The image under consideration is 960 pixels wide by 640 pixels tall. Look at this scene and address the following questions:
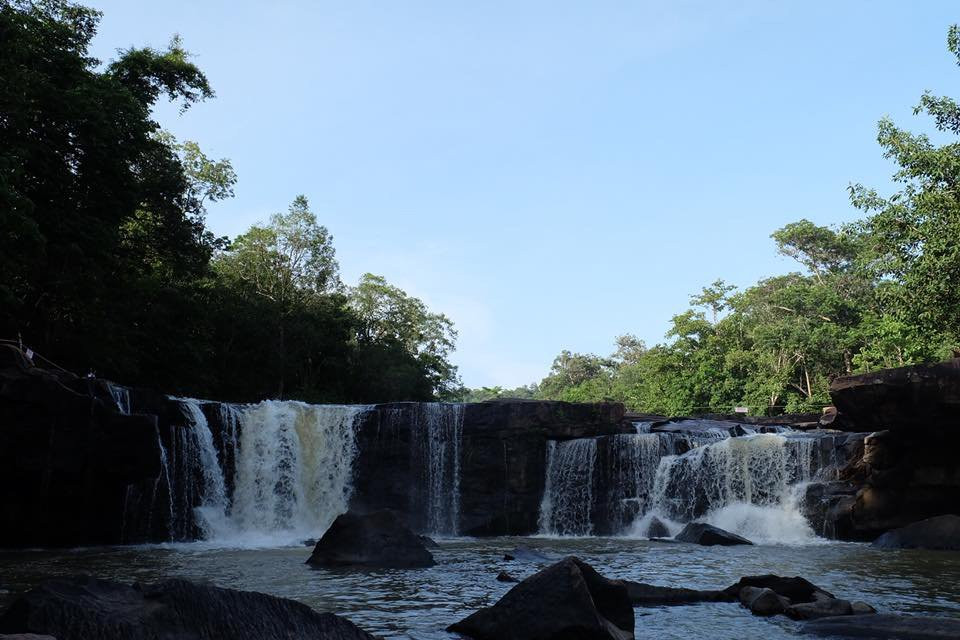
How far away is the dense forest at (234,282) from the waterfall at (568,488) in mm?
10583

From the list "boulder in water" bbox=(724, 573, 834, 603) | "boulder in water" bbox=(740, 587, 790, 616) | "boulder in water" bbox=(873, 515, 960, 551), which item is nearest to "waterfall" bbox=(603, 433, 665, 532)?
"boulder in water" bbox=(873, 515, 960, 551)

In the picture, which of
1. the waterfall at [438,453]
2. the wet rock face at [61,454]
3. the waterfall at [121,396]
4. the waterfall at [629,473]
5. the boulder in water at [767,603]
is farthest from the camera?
the waterfall at [438,453]

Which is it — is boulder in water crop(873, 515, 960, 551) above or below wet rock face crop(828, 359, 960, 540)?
below

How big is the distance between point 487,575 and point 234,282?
34.8 meters

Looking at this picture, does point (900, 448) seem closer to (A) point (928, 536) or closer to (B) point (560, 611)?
(A) point (928, 536)

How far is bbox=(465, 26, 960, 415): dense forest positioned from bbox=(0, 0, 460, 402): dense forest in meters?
21.1

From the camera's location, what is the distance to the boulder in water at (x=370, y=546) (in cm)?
1416

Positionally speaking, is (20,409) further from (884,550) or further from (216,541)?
(884,550)

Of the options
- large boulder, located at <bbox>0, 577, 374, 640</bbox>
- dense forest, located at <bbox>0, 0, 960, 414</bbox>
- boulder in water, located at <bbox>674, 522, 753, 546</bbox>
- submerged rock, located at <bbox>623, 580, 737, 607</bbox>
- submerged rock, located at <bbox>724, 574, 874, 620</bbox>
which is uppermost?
dense forest, located at <bbox>0, 0, 960, 414</bbox>

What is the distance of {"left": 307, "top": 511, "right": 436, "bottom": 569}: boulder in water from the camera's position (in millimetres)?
14164

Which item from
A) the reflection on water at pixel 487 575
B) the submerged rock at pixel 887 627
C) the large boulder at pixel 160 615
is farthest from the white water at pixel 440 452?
the large boulder at pixel 160 615

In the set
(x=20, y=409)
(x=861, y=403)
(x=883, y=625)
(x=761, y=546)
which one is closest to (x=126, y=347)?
(x=20, y=409)

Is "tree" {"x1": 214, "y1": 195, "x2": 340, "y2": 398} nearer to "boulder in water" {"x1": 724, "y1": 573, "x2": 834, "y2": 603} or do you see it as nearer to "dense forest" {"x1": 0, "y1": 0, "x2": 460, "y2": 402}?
"dense forest" {"x1": 0, "y1": 0, "x2": 460, "y2": 402}

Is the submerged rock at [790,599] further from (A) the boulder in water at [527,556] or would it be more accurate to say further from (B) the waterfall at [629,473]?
(B) the waterfall at [629,473]
